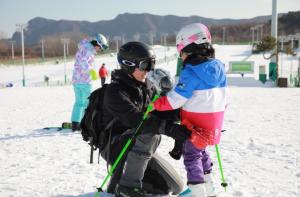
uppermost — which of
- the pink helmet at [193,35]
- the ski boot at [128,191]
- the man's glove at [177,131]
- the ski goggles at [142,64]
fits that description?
the pink helmet at [193,35]

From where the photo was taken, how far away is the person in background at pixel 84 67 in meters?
7.04

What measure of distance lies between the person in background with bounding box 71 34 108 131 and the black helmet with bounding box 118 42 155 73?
11.7 ft

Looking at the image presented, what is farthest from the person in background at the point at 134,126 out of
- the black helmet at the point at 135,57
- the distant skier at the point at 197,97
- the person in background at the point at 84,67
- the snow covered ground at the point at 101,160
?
the person in background at the point at 84,67

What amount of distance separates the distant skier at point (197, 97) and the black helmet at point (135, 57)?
0.35 metres

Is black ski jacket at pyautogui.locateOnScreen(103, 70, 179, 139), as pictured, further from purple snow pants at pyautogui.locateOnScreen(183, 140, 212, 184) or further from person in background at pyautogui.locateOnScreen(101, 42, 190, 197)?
purple snow pants at pyautogui.locateOnScreen(183, 140, 212, 184)

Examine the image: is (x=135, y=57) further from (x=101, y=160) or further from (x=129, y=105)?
(x=101, y=160)

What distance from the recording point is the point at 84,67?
706 cm

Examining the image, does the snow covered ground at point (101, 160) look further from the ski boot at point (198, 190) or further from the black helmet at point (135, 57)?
the black helmet at point (135, 57)

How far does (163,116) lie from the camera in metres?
3.60

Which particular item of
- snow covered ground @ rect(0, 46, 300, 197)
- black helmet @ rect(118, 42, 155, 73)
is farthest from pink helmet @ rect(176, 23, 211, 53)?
snow covered ground @ rect(0, 46, 300, 197)

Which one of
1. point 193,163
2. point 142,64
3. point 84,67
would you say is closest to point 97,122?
point 142,64

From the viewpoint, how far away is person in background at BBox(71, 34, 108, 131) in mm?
7039

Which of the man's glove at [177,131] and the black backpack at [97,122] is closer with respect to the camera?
the man's glove at [177,131]

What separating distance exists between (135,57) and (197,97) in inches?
29.2
